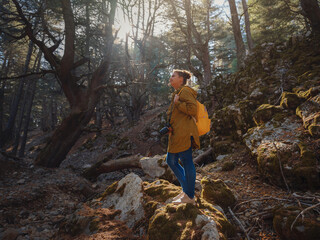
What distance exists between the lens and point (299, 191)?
304 cm

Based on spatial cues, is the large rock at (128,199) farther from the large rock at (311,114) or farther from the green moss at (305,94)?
the green moss at (305,94)

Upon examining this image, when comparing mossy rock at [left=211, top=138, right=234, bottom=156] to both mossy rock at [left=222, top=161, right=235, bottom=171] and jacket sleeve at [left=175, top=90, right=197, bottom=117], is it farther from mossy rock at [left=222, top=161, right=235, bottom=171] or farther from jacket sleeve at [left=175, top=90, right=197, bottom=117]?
jacket sleeve at [left=175, top=90, right=197, bottom=117]

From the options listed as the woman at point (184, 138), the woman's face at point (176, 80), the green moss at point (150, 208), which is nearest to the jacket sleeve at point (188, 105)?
the woman at point (184, 138)

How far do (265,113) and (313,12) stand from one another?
18.6 feet

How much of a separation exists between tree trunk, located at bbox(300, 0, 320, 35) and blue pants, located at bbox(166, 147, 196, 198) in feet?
27.9

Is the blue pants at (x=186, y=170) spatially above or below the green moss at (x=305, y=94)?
below

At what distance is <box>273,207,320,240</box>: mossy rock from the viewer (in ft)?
5.87

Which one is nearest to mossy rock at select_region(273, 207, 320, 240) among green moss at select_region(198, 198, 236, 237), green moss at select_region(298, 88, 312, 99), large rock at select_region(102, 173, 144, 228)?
green moss at select_region(198, 198, 236, 237)

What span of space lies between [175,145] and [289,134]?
312 cm

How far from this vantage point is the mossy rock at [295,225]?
179 centimetres

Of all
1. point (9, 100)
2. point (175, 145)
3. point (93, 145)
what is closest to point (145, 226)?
point (175, 145)

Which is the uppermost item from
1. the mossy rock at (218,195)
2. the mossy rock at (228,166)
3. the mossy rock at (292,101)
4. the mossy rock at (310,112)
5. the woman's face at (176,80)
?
the woman's face at (176,80)

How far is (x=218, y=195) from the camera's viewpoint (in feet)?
10.00

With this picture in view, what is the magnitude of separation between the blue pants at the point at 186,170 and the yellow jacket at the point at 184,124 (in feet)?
0.42
